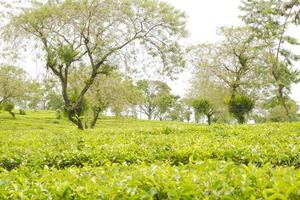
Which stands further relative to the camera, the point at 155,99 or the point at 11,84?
the point at 155,99

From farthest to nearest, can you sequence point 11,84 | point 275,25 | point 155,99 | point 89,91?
point 155,99 < point 11,84 < point 89,91 < point 275,25

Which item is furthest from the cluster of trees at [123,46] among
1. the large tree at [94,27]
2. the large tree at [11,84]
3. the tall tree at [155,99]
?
the tall tree at [155,99]

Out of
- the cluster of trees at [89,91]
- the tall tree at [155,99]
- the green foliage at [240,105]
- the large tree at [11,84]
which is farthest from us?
the tall tree at [155,99]

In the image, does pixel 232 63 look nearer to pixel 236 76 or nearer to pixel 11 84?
pixel 236 76

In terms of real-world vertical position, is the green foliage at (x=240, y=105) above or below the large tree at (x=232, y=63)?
below

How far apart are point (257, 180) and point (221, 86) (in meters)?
51.8

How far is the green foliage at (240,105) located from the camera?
4722 centimetres

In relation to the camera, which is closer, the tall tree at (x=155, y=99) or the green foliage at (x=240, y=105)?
the green foliage at (x=240, y=105)

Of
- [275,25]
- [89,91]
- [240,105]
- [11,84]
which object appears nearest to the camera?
[275,25]

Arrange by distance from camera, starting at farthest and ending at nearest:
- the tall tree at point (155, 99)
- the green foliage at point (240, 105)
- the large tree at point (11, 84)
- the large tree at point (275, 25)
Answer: the tall tree at point (155, 99), the large tree at point (11, 84), the green foliage at point (240, 105), the large tree at point (275, 25)

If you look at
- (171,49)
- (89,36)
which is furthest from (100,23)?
(171,49)

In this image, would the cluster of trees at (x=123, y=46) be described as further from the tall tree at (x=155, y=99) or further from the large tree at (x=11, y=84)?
the tall tree at (x=155, y=99)

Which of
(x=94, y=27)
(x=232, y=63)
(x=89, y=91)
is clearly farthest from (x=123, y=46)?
(x=232, y=63)

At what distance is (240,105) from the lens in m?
47.5
